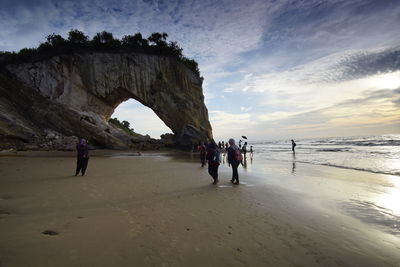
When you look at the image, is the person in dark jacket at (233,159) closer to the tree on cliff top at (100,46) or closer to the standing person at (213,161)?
the standing person at (213,161)

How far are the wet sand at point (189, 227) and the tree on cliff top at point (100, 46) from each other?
3014cm

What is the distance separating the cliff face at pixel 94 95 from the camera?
26141mm

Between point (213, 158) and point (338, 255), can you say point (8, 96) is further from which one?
point (338, 255)

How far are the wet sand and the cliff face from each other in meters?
21.7

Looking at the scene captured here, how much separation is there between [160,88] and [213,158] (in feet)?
88.4

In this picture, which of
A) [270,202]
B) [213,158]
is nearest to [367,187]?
[270,202]

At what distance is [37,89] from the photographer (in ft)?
91.6

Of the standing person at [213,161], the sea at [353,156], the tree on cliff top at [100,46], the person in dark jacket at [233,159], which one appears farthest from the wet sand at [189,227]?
the tree on cliff top at [100,46]

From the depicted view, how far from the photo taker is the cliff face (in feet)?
85.8

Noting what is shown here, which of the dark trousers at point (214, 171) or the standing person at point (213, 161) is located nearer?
the dark trousers at point (214, 171)

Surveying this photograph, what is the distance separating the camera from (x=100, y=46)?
32.4 m

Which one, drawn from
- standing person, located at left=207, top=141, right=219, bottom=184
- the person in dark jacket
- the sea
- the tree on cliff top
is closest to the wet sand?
the person in dark jacket

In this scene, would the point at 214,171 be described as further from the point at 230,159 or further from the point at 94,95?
the point at 94,95

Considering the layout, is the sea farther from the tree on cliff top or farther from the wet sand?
the tree on cliff top
